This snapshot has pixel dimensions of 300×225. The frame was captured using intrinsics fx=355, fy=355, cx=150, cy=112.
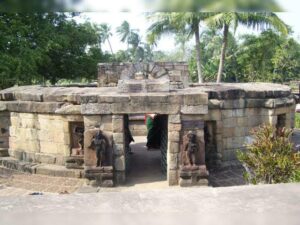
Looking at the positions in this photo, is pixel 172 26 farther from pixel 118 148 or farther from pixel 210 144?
pixel 118 148

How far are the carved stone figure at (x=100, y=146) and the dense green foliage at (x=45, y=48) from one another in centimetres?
467

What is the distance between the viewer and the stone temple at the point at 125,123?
23.6 ft

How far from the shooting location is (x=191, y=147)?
7090 mm

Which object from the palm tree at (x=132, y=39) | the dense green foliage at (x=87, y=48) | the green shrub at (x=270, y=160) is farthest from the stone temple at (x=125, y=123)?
the palm tree at (x=132, y=39)

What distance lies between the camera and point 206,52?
36188 mm

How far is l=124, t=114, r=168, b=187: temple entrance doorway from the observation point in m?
7.97

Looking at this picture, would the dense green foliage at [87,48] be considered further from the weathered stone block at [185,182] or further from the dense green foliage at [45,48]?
Result: the weathered stone block at [185,182]

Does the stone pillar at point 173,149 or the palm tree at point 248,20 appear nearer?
the stone pillar at point 173,149

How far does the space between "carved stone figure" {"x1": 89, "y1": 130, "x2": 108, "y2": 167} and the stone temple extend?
0.02 meters

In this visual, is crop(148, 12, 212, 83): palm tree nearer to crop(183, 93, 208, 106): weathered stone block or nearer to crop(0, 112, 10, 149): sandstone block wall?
crop(0, 112, 10, 149): sandstone block wall

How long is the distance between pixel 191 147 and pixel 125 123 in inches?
97.4

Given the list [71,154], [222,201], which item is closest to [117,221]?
[222,201]

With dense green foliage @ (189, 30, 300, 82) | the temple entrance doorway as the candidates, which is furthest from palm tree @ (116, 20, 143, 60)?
the temple entrance doorway

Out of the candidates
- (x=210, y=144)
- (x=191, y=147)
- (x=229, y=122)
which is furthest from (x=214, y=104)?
(x=191, y=147)
